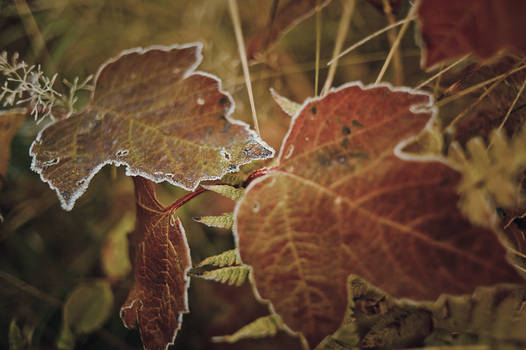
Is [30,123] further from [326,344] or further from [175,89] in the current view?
[326,344]

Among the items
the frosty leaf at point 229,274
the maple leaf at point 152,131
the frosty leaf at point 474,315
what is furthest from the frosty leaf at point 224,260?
the frosty leaf at point 474,315

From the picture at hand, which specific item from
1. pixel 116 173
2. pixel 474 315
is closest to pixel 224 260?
pixel 474 315

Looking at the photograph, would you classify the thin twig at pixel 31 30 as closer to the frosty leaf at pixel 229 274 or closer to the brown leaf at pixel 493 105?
the frosty leaf at pixel 229 274

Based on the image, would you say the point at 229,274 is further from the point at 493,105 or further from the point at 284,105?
the point at 493,105

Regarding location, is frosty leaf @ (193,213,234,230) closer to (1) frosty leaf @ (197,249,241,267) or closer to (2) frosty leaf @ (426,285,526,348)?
(1) frosty leaf @ (197,249,241,267)

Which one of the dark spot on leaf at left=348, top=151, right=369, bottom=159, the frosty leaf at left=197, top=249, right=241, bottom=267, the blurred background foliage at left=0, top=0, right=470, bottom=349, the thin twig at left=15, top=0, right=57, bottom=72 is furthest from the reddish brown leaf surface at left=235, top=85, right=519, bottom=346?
the thin twig at left=15, top=0, right=57, bottom=72
